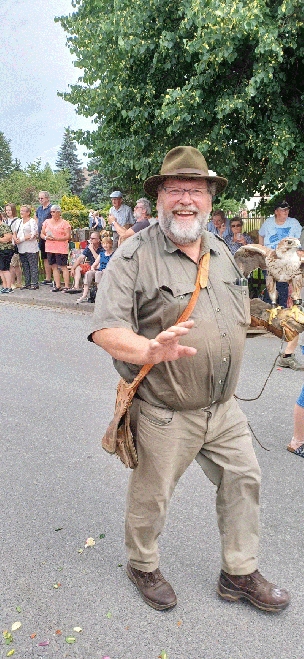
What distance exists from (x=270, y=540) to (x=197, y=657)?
0.98m

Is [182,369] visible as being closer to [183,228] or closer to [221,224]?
[183,228]

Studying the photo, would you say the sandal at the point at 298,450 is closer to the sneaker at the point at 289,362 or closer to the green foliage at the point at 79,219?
the sneaker at the point at 289,362

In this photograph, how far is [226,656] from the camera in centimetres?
239

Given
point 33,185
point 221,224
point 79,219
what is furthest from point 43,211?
point 33,185

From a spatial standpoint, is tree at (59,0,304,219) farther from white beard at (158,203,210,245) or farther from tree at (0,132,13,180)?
tree at (0,132,13,180)

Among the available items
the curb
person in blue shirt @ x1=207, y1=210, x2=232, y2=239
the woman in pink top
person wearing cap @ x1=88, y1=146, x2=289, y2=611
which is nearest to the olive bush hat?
person wearing cap @ x1=88, y1=146, x2=289, y2=611

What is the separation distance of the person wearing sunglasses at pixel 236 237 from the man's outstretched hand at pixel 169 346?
6881 mm

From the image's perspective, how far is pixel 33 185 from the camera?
5416cm

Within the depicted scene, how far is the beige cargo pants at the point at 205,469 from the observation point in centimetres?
249

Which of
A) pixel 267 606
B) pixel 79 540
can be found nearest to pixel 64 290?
pixel 79 540

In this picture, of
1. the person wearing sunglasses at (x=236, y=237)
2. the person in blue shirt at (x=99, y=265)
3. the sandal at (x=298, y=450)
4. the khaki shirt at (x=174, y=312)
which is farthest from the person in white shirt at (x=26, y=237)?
the khaki shirt at (x=174, y=312)

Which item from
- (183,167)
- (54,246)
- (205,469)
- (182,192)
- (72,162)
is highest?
(72,162)

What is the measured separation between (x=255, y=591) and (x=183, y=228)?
1.71m

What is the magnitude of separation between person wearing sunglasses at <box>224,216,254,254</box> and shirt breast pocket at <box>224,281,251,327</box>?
20.9ft
